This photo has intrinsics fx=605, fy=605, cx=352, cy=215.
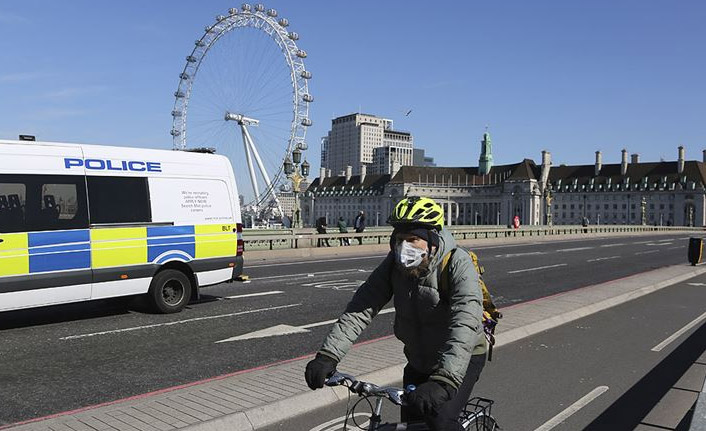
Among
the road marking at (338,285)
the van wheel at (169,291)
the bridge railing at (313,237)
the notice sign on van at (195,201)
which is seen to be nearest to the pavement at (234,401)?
the van wheel at (169,291)

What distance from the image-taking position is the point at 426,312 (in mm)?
3363

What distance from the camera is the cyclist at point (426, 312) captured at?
3.13 metres

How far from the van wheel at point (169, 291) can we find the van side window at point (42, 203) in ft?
5.50

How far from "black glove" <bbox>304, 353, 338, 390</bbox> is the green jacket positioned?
0.08 m

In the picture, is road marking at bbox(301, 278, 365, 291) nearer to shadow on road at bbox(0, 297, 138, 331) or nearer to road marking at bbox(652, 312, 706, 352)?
shadow on road at bbox(0, 297, 138, 331)

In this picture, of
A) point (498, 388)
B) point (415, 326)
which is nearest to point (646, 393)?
point (498, 388)

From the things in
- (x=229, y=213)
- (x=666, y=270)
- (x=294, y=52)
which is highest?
(x=294, y=52)

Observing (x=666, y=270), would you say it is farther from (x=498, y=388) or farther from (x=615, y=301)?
(x=498, y=388)

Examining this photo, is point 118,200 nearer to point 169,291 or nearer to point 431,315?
point 169,291

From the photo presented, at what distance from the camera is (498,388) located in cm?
679

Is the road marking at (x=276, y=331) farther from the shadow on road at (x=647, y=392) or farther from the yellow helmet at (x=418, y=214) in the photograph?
the yellow helmet at (x=418, y=214)

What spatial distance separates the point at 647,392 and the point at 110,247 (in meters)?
8.31

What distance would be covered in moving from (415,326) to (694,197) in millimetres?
183916

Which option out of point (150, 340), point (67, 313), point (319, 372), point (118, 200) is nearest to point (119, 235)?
point (118, 200)
